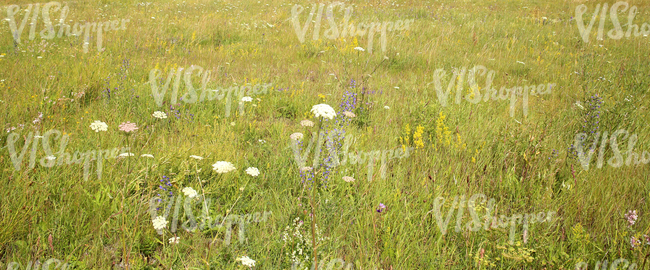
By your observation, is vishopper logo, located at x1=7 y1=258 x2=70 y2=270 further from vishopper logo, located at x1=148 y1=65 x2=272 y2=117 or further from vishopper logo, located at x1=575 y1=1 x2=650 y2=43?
vishopper logo, located at x1=575 y1=1 x2=650 y2=43

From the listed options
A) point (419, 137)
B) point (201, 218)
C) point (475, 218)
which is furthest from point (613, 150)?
point (201, 218)

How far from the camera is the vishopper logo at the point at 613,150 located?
240cm

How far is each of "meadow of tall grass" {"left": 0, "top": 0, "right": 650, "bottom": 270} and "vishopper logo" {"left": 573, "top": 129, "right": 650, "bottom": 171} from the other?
0.10 feet

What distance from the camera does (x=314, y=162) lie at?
182 cm

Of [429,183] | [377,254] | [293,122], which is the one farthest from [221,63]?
[377,254]

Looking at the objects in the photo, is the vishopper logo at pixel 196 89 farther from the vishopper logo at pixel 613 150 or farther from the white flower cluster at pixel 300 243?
the vishopper logo at pixel 613 150

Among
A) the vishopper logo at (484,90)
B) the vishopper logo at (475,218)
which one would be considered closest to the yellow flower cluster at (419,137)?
the vishopper logo at (475,218)

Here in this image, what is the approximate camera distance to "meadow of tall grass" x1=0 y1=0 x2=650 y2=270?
158cm

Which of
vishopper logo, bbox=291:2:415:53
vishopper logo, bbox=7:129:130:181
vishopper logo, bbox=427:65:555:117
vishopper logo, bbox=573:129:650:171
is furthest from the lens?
vishopper logo, bbox=291:2:415:53

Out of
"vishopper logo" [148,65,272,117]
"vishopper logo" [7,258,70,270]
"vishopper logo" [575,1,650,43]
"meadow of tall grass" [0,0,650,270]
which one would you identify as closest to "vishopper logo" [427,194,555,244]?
"meadow of tall grass" [0,0,650,270]

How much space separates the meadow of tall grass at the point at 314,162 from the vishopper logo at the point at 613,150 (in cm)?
3

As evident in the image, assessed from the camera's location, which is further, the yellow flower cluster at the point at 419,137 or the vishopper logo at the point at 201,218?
the yellow flower cluster at the point at 419,137

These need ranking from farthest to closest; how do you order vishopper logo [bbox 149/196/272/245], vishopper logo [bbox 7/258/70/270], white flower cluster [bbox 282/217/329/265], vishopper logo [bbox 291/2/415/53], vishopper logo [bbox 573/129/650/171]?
1. vishopper logo [bbox 291/2/415/53]
2. vishopper logo [bbox 573/129/650/171]
3. vishopper logo [bbox 149/196/272/245]
4. white flower cluster [bbox 282/217/329/265]
5. vishopper logo [bbox 7/258/70/270]

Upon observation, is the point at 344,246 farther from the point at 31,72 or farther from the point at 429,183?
the point at 31,72
